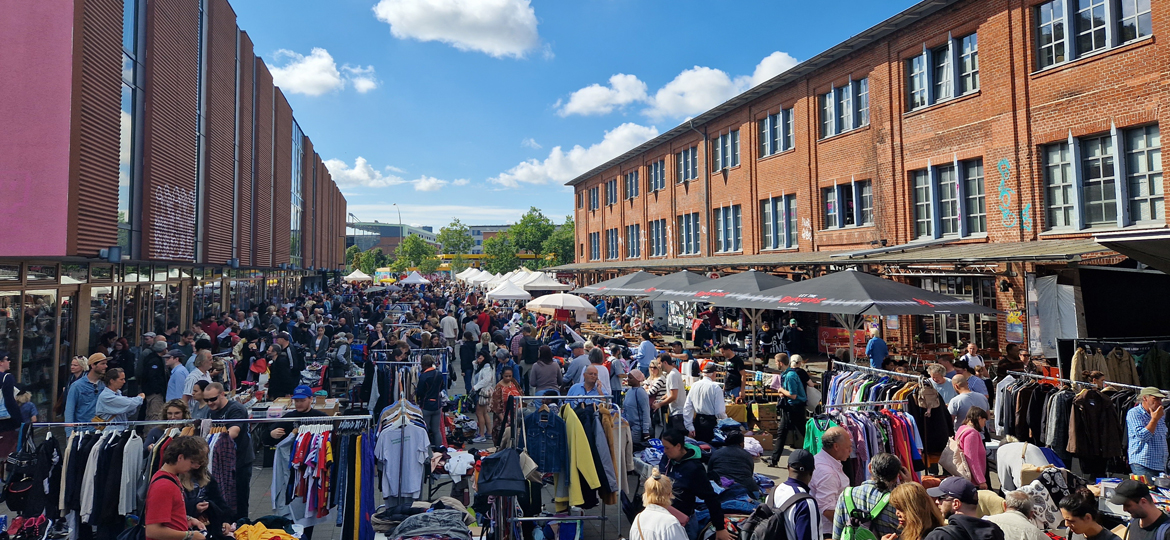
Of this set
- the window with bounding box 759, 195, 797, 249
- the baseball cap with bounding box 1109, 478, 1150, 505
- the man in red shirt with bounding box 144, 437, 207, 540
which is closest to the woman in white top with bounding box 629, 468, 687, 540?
the baseball cap with bounding box 1109, 478, 1150, 505

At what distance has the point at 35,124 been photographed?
10.2m

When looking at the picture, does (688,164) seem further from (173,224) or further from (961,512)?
(961,512)

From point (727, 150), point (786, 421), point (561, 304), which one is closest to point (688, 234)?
point (727, 150)

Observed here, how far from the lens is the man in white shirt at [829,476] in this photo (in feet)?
18.6

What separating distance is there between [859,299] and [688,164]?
22693mm

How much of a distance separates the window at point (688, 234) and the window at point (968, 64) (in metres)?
15.2

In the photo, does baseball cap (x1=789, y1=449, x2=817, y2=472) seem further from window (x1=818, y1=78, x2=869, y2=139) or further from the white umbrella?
window (x1=818, y1=78, x2=869, y2=139)

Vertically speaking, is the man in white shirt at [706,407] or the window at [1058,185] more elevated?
the window at [1058,185]

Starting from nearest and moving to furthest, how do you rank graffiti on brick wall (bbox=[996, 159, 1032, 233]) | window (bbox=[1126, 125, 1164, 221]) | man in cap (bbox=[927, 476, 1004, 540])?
man in cap (bbox=[927, 476, 1004, 540]) < window (bbox=[1126, 125, 1164, 221]) < graffiti on brick wall (bbox=[996, 159, 1032, 233])

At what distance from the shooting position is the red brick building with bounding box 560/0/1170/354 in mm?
13453

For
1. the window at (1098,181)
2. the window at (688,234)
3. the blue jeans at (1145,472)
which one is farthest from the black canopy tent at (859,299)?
the window at (688,234)

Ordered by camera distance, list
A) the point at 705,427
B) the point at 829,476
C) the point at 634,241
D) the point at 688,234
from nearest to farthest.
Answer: the point at 829,476
the point at 705,427
the point at 688,234
the point at 634,241

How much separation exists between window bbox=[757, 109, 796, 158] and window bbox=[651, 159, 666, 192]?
31.2 feet

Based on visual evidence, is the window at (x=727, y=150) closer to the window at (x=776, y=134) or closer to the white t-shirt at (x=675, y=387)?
the window at (x=776, y=134)
